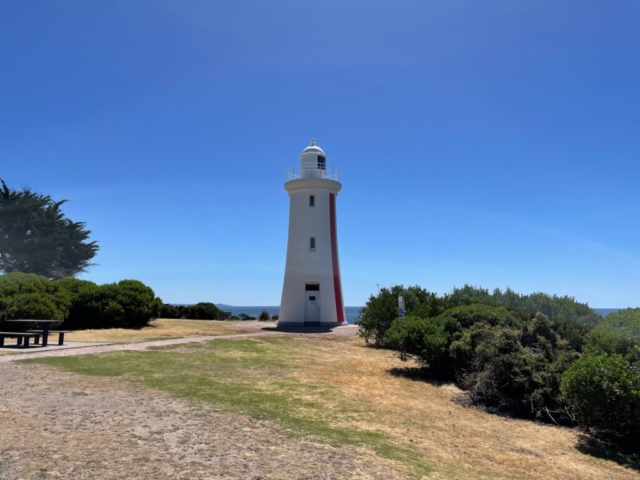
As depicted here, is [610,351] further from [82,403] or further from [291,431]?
[82,403]

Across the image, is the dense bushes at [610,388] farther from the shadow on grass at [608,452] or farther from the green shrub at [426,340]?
the green shrub at [426,340]

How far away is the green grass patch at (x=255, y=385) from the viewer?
262 inches

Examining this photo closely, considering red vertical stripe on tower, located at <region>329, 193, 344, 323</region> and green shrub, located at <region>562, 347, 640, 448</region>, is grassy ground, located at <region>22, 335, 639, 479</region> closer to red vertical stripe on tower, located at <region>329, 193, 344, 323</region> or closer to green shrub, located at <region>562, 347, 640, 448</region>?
green shrub, located at <region>562, 347, 640, 448</region>

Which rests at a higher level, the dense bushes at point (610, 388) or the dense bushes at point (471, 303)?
the dense bushes at point (471, 303)

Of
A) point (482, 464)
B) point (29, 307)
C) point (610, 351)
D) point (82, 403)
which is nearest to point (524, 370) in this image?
point (610, 351)

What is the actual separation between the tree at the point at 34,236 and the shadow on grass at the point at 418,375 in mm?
38624

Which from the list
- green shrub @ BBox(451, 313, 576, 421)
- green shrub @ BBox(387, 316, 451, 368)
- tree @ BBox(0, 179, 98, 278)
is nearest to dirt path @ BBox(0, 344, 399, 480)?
green shrub @ BBox(451, 313, 576, 421)

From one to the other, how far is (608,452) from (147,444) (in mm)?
7421

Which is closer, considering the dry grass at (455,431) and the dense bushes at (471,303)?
the dry grass at (455,431)

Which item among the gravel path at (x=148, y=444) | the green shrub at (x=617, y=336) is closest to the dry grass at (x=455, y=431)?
the gravel path at (x=148, y=444)

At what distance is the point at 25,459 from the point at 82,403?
2454 mm

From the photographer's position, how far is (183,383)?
9219mm

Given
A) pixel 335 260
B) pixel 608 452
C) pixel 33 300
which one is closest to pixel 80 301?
pixel 33 300

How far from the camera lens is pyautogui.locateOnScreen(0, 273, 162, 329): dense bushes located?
56.0 feet
